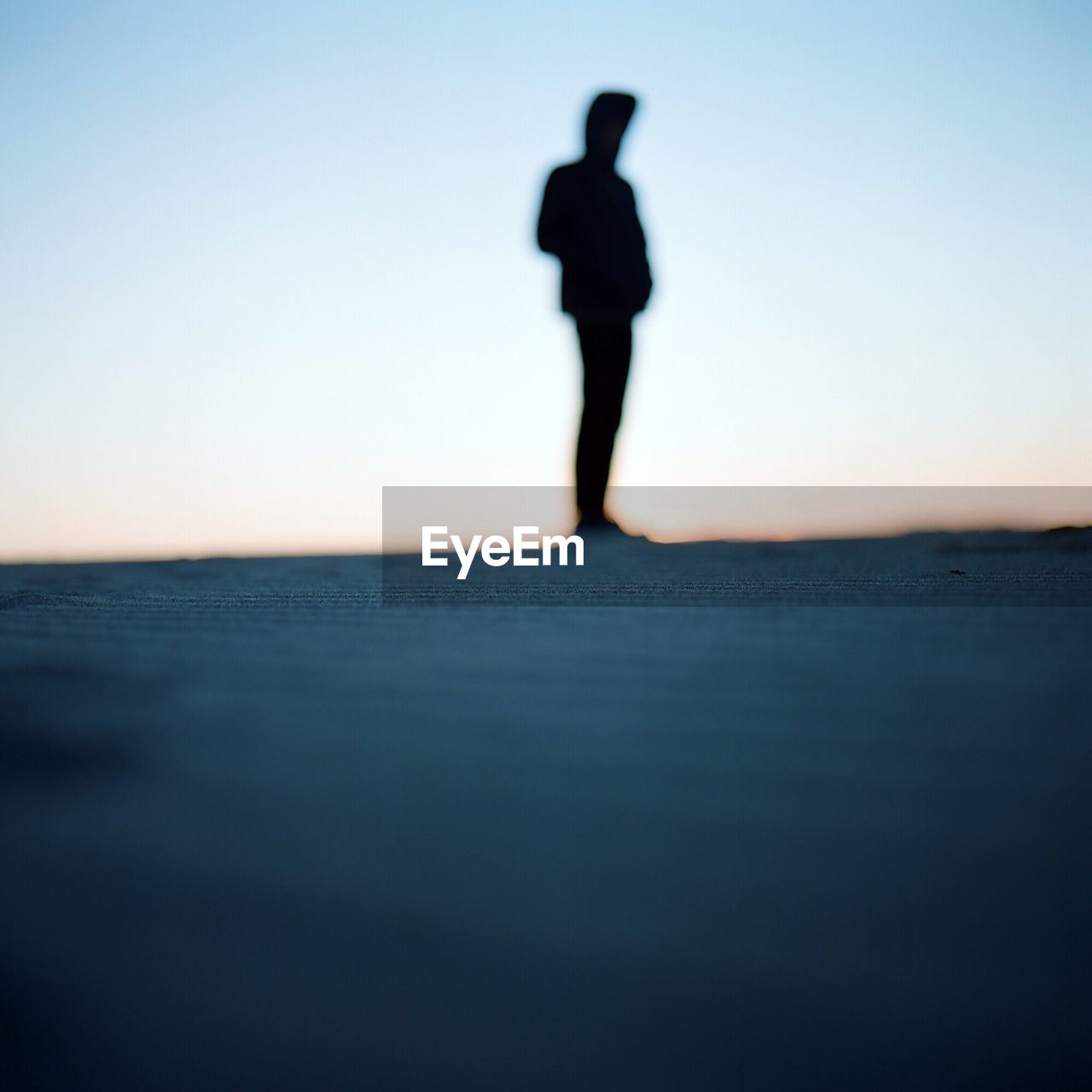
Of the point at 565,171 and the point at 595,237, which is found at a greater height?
the point at 565,171

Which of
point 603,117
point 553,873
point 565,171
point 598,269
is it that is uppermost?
point 603,117

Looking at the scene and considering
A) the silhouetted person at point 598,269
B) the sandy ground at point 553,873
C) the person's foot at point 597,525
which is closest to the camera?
the sandy ground at point 553,873

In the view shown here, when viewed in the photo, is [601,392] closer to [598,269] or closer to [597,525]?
[598,269]

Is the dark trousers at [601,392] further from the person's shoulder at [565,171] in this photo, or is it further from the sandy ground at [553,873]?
the sandy ground at [553,873]

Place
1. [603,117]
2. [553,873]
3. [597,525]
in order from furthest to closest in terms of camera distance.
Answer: [603,117], [597,525], [553,873]

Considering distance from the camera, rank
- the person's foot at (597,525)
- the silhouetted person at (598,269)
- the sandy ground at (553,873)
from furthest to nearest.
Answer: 1. the silhouetted person at (598,269)
2. the person's foot at (597,525)
3. the sandy ground at (553,873)

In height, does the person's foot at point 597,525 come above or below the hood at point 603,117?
below

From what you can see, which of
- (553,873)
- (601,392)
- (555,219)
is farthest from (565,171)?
(553,873)

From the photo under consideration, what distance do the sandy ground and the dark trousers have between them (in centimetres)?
316

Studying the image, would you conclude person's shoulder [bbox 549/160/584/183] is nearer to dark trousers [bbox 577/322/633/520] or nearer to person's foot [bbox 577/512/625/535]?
dark trousers [bbox 577/322/633/520]

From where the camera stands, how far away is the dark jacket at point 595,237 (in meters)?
3.80

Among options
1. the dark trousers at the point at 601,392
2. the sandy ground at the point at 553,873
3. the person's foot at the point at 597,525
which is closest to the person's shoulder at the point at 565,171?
the dark trousers at the point at 601,392

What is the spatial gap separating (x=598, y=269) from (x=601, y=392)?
1.63 ft

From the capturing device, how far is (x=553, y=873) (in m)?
0.33
